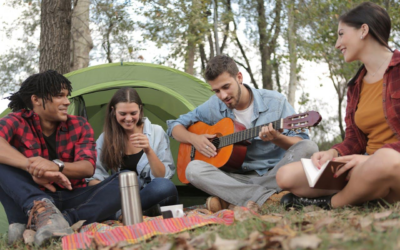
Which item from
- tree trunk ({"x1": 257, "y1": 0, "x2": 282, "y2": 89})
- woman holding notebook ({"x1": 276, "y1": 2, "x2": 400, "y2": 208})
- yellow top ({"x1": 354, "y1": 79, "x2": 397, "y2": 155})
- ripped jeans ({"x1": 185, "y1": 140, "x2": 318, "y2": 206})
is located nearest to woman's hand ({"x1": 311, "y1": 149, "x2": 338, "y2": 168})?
woman holding notebook ({"x1": 276, "y1": 2, "x2": 400, "y2": 208})

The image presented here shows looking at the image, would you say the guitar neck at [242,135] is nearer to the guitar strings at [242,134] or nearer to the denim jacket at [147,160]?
the guitar strings at [242,134]

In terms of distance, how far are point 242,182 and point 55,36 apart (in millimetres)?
2856

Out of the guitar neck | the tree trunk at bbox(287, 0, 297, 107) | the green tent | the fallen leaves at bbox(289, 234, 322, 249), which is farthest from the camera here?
the tree trunk at bbox(287, 0, 297, 107)

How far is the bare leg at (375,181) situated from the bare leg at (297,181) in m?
0.19

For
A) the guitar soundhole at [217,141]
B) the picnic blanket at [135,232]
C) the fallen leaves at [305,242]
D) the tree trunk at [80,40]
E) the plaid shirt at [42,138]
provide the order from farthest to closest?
A: the tree trunk at [80,40] → the guitar soundhole at [217,141] → the plaid shirt at [42,138] → the picnic blanket at [135,232] → the fallen leaves at [305,242]

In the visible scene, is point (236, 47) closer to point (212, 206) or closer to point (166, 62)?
point (166, 62)

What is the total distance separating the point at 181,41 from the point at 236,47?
4.15 metres

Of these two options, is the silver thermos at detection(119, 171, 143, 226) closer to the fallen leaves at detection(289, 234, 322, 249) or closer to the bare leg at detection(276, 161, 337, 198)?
the bare leg at detection(276, 161, 337, 198)

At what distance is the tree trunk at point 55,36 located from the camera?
5023 mm

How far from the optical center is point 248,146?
12.1ft

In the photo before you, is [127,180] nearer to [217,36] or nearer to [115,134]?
[115,134]

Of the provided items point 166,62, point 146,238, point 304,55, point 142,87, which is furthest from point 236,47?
→ point 146,238

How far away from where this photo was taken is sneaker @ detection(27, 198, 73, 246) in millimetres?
2543

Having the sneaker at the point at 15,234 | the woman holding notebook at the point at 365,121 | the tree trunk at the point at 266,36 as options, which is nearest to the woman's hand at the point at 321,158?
the woman holding notebook at the point at 365,121
